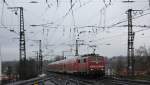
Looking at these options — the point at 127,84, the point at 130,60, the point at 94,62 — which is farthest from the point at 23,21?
A: the point at 127,84

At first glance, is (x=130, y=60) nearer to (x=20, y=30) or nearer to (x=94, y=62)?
(x=94, y=62)

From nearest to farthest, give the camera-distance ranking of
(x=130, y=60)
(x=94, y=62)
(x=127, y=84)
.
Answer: (x=127, y=84) → (x=94, y=62) → (x=130, y=60)

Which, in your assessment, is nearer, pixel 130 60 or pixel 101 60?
pixel 101 60

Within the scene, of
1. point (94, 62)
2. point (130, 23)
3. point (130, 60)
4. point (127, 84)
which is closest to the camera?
point (127, 84)

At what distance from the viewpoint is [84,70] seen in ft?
159

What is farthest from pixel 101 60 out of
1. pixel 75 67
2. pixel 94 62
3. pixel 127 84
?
pixel 127 84

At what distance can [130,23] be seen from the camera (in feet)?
172

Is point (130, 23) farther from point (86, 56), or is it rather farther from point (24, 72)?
point (24, 72)

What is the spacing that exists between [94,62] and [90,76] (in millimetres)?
2805

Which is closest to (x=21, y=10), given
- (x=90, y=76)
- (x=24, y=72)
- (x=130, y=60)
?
(x=24, y=72)

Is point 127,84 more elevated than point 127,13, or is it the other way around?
point 127,13

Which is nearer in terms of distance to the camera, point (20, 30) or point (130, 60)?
point (20, 30)

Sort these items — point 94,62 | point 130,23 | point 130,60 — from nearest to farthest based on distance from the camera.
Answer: point 94,62 < point 130,23 < point 130,60

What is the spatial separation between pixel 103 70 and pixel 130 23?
8.52 meters
